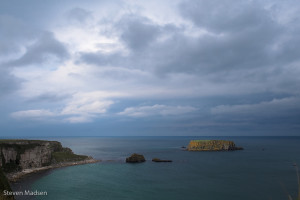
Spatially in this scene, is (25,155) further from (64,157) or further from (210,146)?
(210,146)

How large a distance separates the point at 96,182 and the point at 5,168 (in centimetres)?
3129

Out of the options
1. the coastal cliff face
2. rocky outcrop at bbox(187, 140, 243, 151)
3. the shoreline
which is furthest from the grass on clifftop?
rocky outcrop at bbox(187, 140, 243, 151)

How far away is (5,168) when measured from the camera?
7206 cm

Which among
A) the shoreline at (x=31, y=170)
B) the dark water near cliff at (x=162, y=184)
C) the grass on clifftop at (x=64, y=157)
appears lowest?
the dark water near cliff at (x=162, y=184)

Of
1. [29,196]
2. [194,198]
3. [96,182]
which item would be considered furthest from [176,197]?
[29,196]

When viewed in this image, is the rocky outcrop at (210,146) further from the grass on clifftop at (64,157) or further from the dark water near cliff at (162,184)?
the grass on clifftop at (64,157)

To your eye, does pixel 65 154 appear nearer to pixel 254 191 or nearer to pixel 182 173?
pixel 182 173

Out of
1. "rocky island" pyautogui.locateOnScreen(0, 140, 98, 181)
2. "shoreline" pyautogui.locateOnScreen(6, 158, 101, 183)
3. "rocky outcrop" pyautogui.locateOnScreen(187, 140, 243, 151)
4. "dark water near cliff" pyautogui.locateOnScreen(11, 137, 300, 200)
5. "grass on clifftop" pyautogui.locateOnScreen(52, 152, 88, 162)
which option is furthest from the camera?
A: "rocky outcrop" pyautogui.locateOnScreen(187, 140, 243, 151)

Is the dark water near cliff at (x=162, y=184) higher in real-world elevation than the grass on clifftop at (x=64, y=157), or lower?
lower

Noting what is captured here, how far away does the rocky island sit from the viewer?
73688 mm

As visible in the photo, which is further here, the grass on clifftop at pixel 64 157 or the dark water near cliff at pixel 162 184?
the grass on clifftop at pixel 64 157

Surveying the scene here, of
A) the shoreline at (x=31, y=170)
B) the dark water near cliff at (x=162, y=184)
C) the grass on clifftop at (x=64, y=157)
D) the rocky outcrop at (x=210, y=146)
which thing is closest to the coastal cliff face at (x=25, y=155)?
the grass on clifftop at (x=64, y=157)

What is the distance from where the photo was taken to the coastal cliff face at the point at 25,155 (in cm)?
7462

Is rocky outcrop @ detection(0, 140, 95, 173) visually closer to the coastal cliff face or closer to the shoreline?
the coastal cliff face
